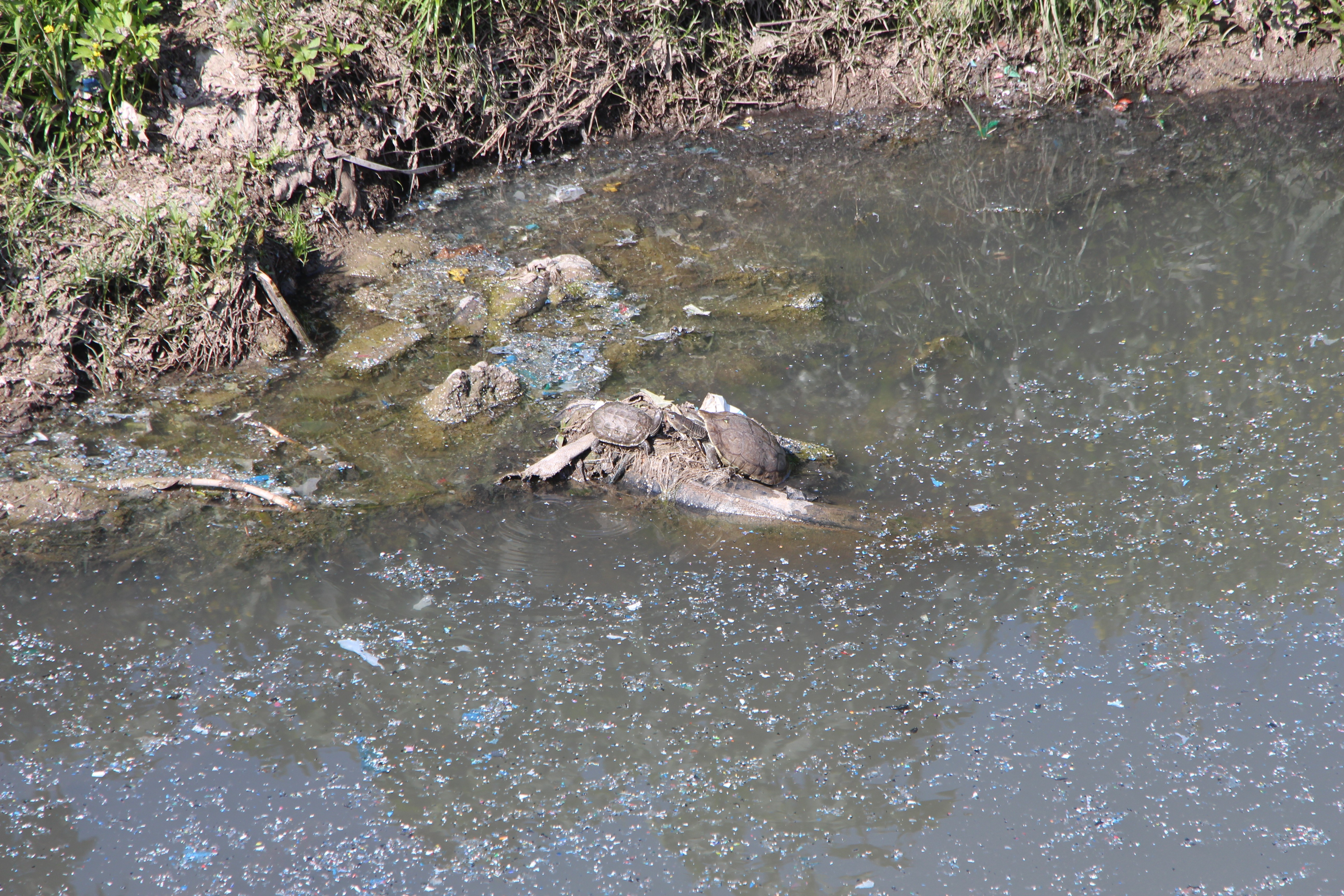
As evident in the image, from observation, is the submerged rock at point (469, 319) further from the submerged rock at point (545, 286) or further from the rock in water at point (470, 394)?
the rock in water at point (470, 394)

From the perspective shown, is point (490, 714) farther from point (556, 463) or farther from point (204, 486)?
point (204, 486)

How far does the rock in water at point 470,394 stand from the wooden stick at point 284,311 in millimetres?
731

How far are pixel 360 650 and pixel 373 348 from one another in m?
1.87

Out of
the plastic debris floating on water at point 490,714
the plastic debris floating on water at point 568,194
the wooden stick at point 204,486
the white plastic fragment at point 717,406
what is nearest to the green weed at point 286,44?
the plastic debris floating on water at point 568,194

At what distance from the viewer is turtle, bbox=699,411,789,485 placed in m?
3.27

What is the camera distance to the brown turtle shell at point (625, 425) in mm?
3330

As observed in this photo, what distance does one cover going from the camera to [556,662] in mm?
2602

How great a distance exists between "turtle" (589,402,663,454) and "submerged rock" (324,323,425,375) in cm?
123

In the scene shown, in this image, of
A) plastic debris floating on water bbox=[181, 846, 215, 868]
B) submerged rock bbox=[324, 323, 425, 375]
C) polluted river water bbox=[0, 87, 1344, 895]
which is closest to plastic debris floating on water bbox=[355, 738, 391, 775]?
polluted river water bbox=[0, 87, 1344, 895]

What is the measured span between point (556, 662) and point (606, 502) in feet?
2.75

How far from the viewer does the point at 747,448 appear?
3.26 meters

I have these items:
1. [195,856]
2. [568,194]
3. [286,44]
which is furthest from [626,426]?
[286,44]

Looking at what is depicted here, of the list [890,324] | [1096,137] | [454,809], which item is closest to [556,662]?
[454,809]

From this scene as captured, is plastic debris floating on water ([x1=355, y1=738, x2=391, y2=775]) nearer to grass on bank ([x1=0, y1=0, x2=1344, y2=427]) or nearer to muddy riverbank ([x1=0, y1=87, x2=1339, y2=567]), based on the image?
muddy riverbank ([x1=0, y1=87, x2=1339, y2=567])
